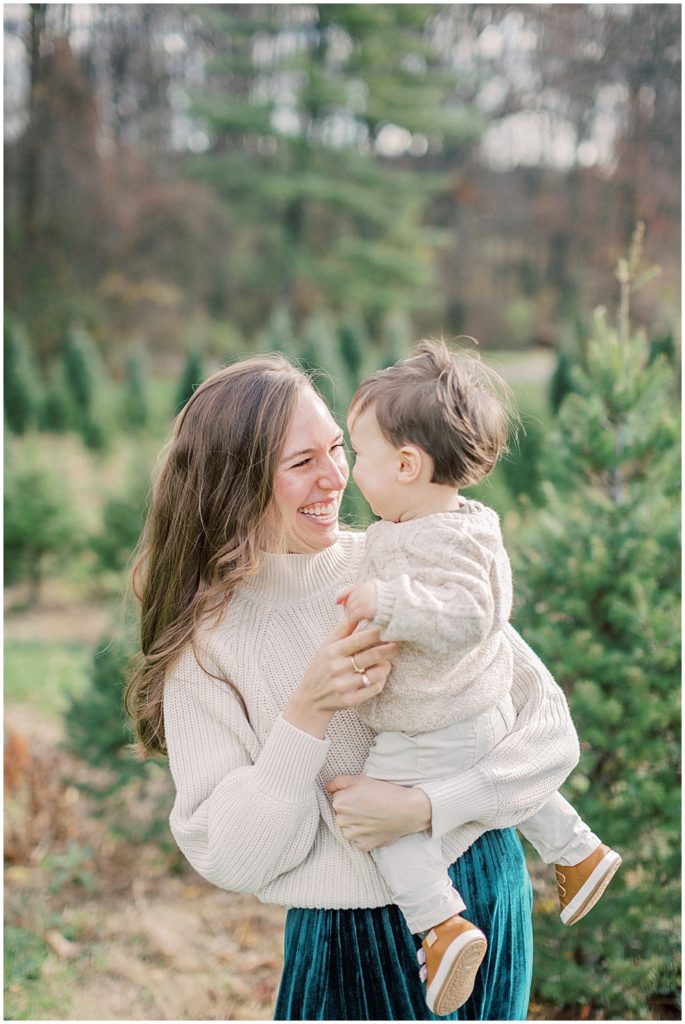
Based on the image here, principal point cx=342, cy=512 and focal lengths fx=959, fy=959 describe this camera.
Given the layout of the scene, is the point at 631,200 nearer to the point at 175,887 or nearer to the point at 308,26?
the point at 308,26

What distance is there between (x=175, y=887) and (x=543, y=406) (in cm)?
792

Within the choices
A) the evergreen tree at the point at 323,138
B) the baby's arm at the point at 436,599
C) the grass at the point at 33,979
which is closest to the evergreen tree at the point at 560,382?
the evergreen tree at the point at 323,138

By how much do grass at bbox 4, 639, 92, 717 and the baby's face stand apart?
4.36 metres

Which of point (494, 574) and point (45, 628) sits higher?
point (494, 574)

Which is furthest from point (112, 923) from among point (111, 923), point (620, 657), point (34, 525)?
point (34, 525)

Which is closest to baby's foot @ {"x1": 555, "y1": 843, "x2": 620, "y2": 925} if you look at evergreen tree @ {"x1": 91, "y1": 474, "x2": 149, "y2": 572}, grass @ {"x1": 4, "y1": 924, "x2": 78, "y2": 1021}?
grass @ {"x1": 4, "y1": 924, "x2": 78, "y2": 1021}

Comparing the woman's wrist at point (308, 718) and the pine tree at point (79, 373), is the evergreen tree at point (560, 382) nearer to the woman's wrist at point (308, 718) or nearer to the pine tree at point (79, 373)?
the pine tree at point (79, 373)

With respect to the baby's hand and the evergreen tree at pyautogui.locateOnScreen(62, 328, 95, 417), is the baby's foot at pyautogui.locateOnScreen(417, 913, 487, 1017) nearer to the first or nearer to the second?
the baby's hand

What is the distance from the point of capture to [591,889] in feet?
5.88

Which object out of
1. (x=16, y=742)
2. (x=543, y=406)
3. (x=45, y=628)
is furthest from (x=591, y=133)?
(x=16, y=742)

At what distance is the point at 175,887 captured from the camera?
414 centimetres

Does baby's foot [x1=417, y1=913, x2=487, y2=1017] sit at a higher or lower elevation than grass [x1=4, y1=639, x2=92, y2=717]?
higher

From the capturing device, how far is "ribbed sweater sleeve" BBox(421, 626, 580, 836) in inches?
62.6

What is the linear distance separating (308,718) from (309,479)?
44cm
